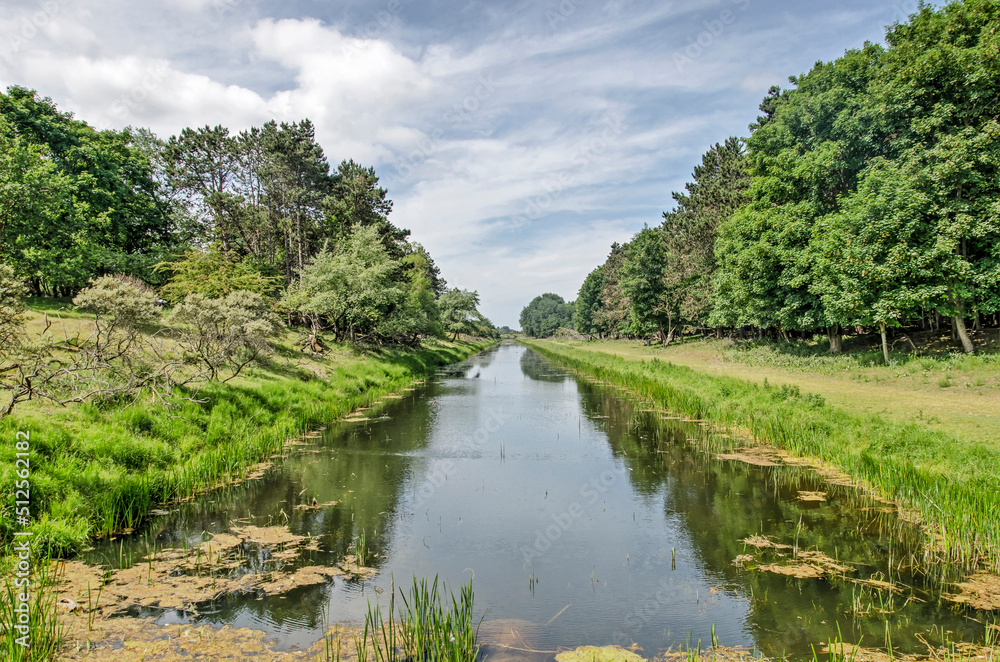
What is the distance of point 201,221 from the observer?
184 feet

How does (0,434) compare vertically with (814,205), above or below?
below

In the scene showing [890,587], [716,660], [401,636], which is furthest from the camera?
[890,587]

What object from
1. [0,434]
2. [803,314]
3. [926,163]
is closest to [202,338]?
[0,434]

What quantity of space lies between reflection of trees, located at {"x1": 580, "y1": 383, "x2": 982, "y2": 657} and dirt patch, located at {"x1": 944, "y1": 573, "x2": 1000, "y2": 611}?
12.8 inches

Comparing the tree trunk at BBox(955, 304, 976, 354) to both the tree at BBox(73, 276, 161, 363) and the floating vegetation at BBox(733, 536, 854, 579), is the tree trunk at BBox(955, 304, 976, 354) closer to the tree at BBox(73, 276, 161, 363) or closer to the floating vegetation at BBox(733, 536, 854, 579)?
the floating vegetation at BBox(733, 536, 854, 579)

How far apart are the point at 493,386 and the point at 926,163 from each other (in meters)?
30.0

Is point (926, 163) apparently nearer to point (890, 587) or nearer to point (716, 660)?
point (890, 587)

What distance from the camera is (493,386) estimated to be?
3947 centimetres

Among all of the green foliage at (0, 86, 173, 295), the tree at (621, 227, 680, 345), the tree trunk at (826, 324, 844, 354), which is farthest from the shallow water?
the tree at (621, 227, 680, 345)

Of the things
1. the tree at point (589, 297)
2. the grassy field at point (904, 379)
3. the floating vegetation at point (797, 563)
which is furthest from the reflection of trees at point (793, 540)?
Result: the tree at point (589, 297)

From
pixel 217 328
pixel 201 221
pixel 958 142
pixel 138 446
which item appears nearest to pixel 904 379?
pixel 958 142

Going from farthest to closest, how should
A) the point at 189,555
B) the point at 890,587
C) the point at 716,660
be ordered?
1. the point at 189,555
2. the point at 890,587
3. the point at 716,660

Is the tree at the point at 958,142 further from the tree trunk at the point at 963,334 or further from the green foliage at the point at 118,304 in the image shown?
the green foliage at the point at 118,304

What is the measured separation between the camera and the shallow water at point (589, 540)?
7.23m
